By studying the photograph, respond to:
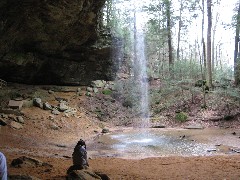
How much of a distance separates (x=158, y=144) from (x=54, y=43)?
1092cm

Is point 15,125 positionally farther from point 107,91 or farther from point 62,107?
point 107,91

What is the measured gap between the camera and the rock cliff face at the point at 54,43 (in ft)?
47.9

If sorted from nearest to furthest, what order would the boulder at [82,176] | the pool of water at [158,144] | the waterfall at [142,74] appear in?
the boulder at [82,176] < the pool of water at [158,144] < the waterfall at [142,74]

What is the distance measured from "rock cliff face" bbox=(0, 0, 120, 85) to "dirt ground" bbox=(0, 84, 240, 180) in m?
4.72

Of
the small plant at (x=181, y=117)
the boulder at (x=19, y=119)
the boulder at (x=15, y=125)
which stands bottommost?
the small plant at (x=181, y=117)

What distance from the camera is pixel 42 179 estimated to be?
A: 6.09 meters

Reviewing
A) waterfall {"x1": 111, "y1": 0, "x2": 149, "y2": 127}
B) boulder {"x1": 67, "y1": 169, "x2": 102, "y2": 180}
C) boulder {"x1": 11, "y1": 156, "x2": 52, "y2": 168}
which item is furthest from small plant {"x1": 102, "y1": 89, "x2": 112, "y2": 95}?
boulder {"x1": 67, "y1": 169, "x2": 102, "y2": 180}

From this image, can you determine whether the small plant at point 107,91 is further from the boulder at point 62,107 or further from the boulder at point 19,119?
the boulder at point 19,119

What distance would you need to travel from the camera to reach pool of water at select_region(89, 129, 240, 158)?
422 inches

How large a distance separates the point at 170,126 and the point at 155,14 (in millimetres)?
14132

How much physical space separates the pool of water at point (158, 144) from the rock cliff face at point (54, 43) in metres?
7.91

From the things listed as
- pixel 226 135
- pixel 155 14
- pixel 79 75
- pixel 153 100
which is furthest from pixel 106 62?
pixel 226 135

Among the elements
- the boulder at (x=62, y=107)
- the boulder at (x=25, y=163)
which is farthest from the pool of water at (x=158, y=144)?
the boulder at (x=62, y=107)

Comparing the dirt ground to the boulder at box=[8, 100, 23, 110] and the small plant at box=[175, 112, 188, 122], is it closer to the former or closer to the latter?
the boulder at box=[8, 100, 23, 110]
